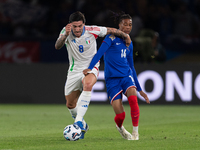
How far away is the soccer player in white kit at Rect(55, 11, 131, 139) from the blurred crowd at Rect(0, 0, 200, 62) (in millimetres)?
7877

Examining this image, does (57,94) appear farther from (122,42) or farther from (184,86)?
(122,42)

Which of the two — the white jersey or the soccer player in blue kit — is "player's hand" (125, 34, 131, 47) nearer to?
the soccer player in blue kit

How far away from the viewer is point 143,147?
5723mm

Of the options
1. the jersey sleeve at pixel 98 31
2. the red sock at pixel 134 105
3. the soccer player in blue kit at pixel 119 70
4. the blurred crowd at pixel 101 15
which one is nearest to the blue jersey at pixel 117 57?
the soccer player in blue kit at pixel 119 70

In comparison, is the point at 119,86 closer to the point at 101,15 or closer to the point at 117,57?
the point at 117,57

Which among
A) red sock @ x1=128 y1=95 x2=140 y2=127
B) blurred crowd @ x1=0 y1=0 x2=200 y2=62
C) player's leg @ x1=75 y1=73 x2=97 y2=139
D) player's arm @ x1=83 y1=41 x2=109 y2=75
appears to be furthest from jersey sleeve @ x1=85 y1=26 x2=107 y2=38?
blurred crowd @ x1=0 y1=0 x2=200 y2=62

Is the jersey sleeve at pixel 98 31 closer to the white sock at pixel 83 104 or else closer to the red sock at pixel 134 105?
the white sock at pixel 83 104

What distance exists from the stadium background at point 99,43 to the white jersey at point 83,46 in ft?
14.5

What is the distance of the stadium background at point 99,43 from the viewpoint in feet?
41.6

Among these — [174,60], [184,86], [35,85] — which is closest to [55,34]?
[35,85]

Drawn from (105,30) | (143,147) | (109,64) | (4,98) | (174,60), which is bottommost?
(4,98)

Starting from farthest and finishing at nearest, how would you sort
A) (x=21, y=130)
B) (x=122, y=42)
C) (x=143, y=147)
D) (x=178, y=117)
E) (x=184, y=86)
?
(x=184, y=86)
(x=178, y=117)
(x=21, y=130)
(x=122, y=42)
(x=143, y=147)

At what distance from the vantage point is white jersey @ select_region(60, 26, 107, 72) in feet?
22.7

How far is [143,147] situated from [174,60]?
912cm
